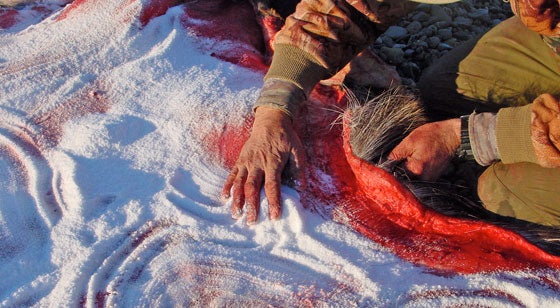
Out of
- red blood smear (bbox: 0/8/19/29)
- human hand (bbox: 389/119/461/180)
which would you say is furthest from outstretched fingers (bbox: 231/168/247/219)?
red blood smear (bbox: 0/8/19/29)

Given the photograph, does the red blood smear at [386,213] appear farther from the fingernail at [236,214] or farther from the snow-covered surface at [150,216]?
the fingernail at [236,214]

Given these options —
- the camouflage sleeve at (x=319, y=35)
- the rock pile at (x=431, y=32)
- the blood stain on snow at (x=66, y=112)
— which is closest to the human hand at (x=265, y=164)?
the camouflage sleeve at (x=319, y=35)

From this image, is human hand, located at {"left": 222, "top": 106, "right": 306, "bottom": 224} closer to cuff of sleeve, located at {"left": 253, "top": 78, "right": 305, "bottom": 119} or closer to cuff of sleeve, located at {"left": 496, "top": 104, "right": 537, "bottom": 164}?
cuff of sleeve, located at {"left": 253, "top": 78, "right": 305, "bottom": 119}

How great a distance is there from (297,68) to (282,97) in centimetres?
→ 17

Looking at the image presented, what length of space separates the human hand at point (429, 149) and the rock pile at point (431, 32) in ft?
3.24

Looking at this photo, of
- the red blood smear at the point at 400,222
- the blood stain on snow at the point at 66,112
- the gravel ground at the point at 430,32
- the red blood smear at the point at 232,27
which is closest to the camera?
the red blood smear at the point at 400,222

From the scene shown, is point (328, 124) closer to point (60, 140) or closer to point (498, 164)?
point (498, 164)

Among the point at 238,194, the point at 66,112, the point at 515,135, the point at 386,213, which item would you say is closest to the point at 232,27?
the point at 66,112

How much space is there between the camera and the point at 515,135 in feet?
6.81

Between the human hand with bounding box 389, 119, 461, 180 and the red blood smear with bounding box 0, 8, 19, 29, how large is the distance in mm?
2249

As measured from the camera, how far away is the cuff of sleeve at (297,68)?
2330mm

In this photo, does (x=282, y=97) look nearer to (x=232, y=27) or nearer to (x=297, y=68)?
(x=297, y=68)

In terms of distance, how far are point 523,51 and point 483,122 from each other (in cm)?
77

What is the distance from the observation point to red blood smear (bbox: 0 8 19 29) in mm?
3001
